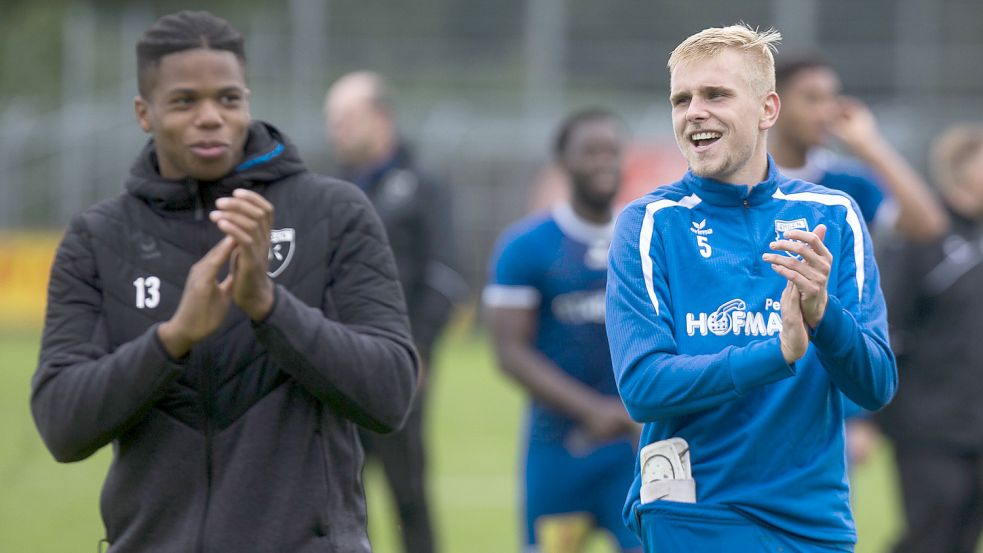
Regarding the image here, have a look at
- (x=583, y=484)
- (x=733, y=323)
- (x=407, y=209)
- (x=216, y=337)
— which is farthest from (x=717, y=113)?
(x=407, y=209)

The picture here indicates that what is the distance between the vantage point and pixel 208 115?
383 centimetres

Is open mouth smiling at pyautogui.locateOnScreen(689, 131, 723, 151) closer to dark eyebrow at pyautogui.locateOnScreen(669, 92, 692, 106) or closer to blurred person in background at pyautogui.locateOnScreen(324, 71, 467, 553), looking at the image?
dark eyebrow at pyautogui.locateOnScreen(669, 92, 692, 106)

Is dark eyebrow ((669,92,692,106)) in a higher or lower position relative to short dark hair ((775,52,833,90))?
lower

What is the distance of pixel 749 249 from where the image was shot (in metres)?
3.79

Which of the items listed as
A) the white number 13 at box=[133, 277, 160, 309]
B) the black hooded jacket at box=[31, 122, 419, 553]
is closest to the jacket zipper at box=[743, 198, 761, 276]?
the black hooded jacket at box=[31, 122, 419, 553]

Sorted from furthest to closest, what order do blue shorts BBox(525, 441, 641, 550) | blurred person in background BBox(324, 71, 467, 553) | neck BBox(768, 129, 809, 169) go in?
blurred person in background BBox(324, 71, 467, 553) → blue shorts BBox(525, 441, 641, 550) → neck BBox(768, 129, 809, 169)

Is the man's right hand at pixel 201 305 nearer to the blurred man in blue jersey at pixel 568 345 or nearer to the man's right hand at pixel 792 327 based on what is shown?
the man's right hand at pixel 792 327

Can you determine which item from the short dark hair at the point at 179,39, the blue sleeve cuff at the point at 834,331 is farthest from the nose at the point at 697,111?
the short dark hair at the point at 179,39

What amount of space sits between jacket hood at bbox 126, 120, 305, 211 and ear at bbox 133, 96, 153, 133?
93mm

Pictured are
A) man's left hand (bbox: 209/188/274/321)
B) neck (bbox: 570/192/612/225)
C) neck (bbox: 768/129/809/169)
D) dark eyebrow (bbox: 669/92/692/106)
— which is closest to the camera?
man's left hand (bbox: 209/188/274/321)

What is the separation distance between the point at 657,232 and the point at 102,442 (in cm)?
152

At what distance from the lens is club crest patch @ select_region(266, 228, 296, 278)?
12.5ft

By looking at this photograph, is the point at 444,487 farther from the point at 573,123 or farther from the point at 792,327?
the point at 792,327

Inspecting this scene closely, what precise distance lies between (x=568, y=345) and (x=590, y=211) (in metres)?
0.66
